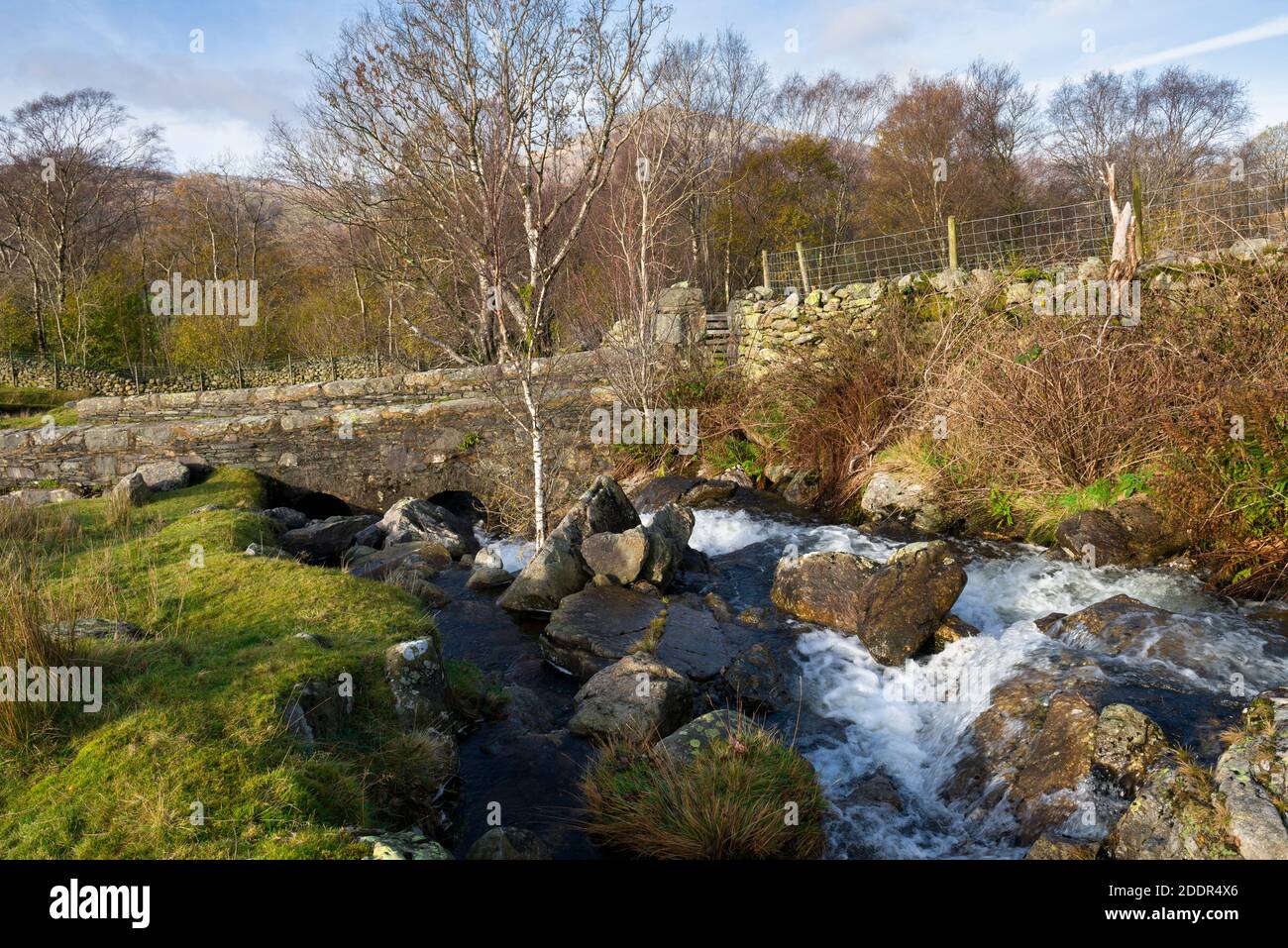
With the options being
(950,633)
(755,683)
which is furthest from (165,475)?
(950,633)

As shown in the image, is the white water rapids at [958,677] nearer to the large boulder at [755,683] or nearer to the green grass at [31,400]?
the large boulder at [755,683]

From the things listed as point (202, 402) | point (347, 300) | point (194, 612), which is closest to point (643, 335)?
point (194, 612)

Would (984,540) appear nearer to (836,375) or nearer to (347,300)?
(836,375)

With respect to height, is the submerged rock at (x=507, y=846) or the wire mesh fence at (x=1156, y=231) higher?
the wire mesh fence at (x=1156, y=231)

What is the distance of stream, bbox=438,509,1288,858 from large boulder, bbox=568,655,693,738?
23cm

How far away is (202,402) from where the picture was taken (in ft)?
48.5

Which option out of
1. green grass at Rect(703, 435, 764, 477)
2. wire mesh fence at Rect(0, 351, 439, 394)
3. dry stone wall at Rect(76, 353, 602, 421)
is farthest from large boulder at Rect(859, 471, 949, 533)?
wire mesh fence at Rect(0, 351, 439, 394)

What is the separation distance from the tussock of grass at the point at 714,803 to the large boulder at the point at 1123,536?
15.9ft

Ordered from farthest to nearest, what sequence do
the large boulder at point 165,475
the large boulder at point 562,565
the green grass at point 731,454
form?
the large boulder at point 165,475 → the green grass at point 731,454 → the large boulder at point 562,565

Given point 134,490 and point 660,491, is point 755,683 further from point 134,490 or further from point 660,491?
point 134,490

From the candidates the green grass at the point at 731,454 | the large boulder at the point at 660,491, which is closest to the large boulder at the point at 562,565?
the large boulder at the point at 660,491

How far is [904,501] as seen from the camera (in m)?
9.62

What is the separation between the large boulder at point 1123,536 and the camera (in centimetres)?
718
